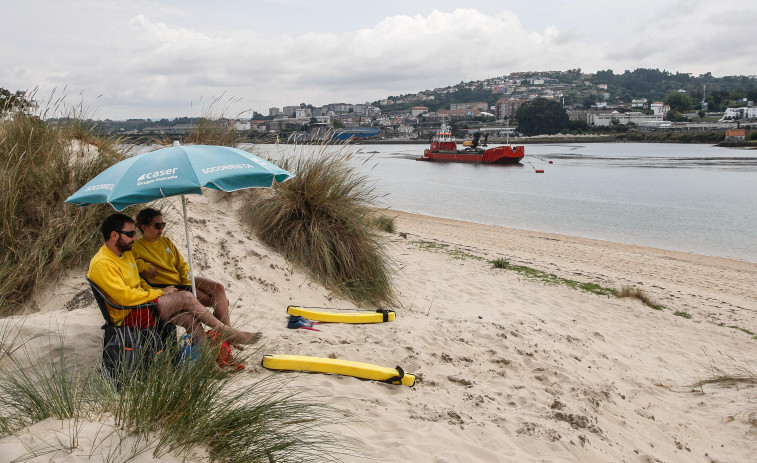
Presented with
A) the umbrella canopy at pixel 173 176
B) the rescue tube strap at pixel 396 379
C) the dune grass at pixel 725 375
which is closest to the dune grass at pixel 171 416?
the rescue tube strap at pixel 396 379

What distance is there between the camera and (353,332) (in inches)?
213

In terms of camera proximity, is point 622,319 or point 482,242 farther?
point 482,242

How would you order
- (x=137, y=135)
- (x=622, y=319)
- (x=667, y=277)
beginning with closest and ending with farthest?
1. (x=622, y=319)
2. (x=137, y=135)
3. (x=667, y=277)

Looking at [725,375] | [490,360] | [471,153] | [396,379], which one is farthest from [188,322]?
[471,153]

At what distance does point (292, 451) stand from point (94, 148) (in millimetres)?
5629

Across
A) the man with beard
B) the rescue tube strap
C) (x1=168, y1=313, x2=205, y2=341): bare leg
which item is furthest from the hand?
the rescue tube strap

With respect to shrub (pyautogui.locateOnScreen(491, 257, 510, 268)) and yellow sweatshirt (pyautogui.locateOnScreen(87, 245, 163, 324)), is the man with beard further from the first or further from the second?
shrub (pyautogui.locateOnScreen(491, 257, 510, 268))

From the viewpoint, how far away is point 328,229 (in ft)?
22.9

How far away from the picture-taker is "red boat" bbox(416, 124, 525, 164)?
6191 cm

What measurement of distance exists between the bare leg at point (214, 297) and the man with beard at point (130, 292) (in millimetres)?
422

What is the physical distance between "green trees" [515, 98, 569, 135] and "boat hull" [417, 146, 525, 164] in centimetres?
6995

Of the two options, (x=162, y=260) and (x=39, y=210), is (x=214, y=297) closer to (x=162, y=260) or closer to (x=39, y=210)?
(x=162, y=260)

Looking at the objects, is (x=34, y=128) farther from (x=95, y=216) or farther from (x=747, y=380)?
(x=747, y=380)

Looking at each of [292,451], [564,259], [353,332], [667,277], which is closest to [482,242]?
[564,259]
